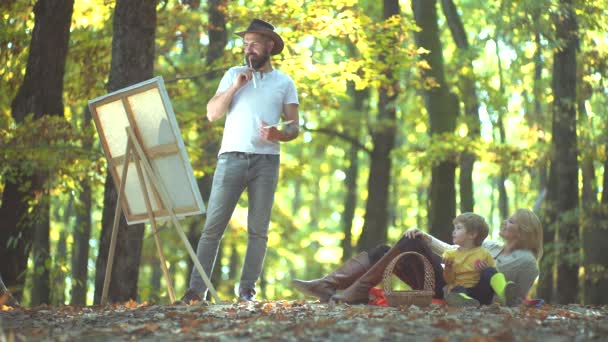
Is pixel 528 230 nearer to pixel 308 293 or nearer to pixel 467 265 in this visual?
pixel 467 265

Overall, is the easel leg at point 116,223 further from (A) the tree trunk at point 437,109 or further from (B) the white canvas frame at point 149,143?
(A) the tree trunk at point 437,109

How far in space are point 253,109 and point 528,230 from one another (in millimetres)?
2436

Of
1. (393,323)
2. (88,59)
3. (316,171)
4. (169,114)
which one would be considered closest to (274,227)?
(316,171)

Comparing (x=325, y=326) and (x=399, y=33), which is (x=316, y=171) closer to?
(x=399, y=33)

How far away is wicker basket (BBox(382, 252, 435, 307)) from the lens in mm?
7359

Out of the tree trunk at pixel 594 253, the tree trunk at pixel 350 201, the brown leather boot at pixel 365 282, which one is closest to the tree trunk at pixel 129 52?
the brown leather boot at pixel 365 282

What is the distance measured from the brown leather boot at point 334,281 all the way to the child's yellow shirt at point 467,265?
30.4 inches

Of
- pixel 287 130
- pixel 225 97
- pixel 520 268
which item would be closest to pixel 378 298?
pixel 520 268

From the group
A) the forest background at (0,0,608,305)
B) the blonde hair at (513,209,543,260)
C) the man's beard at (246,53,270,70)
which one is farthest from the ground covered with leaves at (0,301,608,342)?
the forest background at (0,0,608,305)

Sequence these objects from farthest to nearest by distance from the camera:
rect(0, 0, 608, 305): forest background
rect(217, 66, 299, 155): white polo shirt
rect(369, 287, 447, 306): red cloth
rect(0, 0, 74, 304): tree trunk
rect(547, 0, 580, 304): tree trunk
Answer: rect(547, 0, 580, 304): tree trunk < rect(0, 0, 74, 304): tree trunk < rect(0, 0, 608, 305): forest background < rect(369, 287, 447, 306): red cloth < rect(217, 66, 299, 155): white polo shirt

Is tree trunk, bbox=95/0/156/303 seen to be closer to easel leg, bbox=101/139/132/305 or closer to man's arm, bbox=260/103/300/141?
easel leg, bbox=101/139/132/305

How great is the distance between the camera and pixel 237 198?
771 centimetres

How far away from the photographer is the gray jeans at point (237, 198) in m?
7.63

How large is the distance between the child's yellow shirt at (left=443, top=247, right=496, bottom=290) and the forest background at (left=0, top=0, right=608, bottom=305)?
13.5 ft
